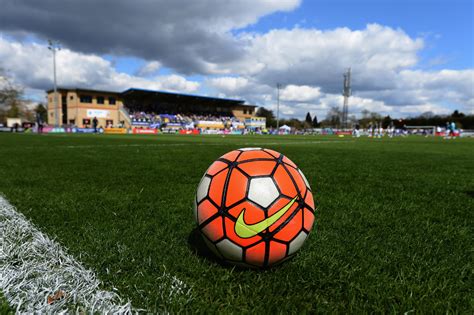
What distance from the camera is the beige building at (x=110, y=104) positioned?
61781mm

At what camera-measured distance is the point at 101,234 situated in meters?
2.72

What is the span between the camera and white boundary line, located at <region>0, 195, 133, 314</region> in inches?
65.4

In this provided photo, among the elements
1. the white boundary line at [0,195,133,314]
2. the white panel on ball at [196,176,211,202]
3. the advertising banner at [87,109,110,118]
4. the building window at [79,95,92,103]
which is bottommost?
the white boundary line at [0,195,133,314]

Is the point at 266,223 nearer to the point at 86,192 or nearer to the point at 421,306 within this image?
the point at 421,306

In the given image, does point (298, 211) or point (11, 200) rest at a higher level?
point (298, 211)

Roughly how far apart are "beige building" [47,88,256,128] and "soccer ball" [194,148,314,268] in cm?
6264

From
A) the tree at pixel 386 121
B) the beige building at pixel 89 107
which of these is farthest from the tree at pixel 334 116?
the beige building at pixel 89 107

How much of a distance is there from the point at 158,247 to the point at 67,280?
2.21 ft

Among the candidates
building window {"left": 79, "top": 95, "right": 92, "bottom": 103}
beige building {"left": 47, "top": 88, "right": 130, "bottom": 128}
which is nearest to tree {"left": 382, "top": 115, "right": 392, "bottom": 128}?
beige building {"left": 47, "top": 88, "right": 130, "bottom": 128}

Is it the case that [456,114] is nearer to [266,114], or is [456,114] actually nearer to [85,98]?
[266,114]

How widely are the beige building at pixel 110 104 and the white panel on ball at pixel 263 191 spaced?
62788 millimetres

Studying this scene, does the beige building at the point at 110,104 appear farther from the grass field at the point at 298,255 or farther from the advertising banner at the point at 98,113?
the grass field at the point at 298,255

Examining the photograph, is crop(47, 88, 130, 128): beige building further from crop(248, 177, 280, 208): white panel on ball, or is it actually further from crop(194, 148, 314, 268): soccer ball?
crop(248, 177, 280, 208): white panel on ball

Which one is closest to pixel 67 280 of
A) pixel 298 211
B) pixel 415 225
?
pixel 298 211
